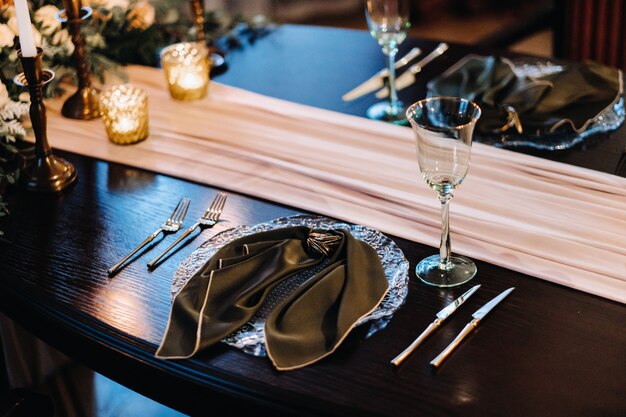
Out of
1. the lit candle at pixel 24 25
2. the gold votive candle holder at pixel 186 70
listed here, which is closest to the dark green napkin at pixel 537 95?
the gold votive candle holder at pixel 186 70

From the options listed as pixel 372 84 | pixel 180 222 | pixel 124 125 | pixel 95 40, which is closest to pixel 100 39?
pixel 95 40

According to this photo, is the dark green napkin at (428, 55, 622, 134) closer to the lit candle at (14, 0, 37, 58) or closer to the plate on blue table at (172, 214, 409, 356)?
the plate on blue table at (172, 214, 409, 356)

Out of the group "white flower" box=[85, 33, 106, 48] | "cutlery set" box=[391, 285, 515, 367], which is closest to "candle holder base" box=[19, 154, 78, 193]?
"white flower" box=[85, 33, 106, 48]

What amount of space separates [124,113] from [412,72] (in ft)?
2.25

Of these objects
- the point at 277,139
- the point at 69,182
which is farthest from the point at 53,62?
the point at 277,139

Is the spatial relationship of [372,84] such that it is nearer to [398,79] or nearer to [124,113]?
[398,79]

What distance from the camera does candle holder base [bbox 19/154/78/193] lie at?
4.76ft

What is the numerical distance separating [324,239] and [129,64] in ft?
3.37

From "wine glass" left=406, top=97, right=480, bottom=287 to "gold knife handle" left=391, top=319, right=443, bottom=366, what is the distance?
0.10 metres

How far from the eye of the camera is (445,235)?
46.1 inches

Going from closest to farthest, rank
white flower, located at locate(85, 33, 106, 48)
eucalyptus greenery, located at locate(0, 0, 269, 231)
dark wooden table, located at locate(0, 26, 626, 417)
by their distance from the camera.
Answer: dark wooden table, located at locate(0, 26, 626, 417) < eucalyptus greenery, located at locate(0, 0, 269, 231) < white flower, located at locate(85, 33, 106, 48)

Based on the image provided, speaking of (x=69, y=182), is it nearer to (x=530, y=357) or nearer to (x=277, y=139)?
(x=277, y=139)

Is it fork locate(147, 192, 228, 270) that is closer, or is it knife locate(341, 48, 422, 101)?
fork locate(147, 192, 228, 270)

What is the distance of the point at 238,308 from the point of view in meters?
1.08
